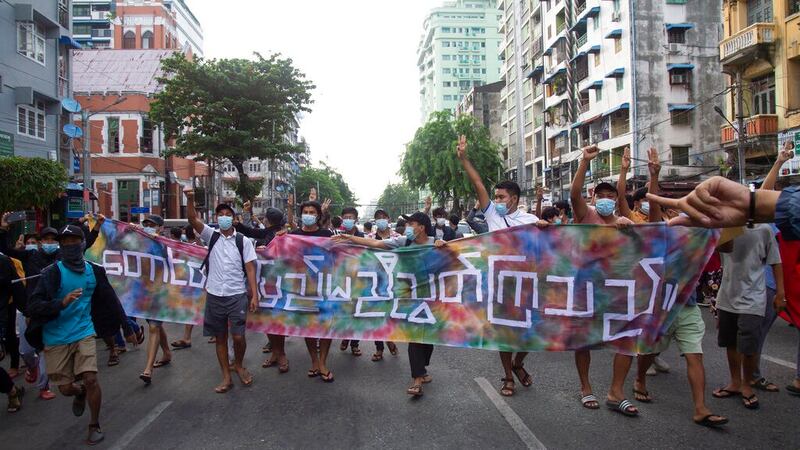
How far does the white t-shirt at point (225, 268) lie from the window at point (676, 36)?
3554cm

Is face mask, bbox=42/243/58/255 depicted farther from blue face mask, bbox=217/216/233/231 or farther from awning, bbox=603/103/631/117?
awning, bbox=603/103/631/117

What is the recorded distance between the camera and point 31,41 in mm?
20859

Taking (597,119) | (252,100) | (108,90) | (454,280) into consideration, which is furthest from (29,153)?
(597,119)

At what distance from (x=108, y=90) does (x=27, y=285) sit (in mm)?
34130

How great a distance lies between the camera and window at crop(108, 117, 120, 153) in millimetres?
35594

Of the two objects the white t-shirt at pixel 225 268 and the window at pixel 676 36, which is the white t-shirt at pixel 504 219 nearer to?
the white t-shirt at pixel 225 268

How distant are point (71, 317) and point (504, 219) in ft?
13.4

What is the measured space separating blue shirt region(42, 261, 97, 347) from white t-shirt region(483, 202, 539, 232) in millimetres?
3809

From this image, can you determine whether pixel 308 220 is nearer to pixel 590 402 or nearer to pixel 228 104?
pixel 590 402

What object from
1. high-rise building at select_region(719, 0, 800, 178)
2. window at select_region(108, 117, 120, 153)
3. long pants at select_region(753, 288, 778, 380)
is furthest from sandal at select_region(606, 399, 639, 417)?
Result: window at select_region(108, 117, 120, 153)

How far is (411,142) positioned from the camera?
40938 mm

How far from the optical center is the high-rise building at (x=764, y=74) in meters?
20.9

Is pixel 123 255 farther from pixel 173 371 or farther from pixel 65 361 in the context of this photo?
pixel 65 361

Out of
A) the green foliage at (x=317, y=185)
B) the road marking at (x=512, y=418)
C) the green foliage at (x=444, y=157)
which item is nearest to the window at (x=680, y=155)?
the green foliage at (x=444, y=157)
